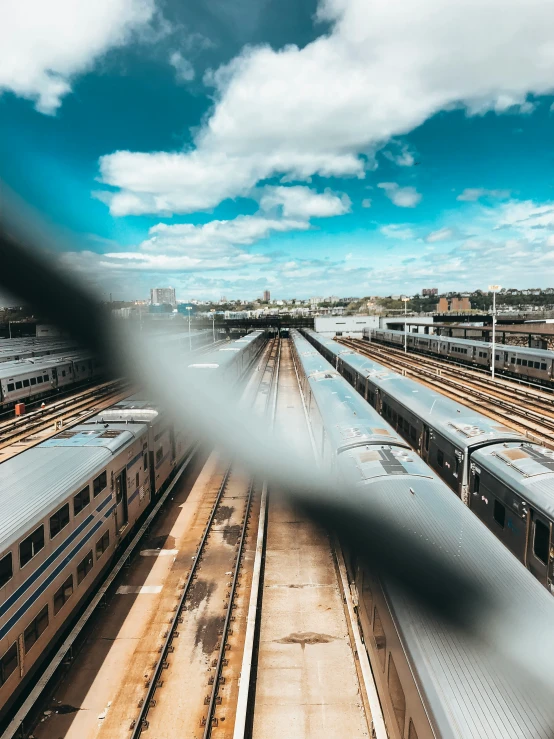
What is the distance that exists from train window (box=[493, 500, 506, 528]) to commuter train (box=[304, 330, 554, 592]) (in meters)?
0.02

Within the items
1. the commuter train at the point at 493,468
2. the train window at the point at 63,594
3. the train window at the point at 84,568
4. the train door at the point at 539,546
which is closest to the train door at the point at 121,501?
the train window at the point at 84,568

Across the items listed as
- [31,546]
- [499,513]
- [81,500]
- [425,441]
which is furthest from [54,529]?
[425,441]

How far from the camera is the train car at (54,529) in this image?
5.99 metres

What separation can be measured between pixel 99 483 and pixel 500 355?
34.3m

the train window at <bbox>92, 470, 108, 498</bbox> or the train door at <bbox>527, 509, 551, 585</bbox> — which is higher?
the train window at <bbox>92, 470, 108, 498</bbox>

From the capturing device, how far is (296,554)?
425 inches

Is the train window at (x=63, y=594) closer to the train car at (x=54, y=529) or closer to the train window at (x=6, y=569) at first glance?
the train car at (x=54, y=529)

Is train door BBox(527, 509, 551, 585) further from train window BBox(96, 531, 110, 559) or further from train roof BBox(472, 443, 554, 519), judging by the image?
train window BBox(96, 531, 110, 559)

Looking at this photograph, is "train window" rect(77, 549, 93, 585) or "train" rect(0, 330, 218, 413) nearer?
"train window" rect(77, 549, 93, 585)

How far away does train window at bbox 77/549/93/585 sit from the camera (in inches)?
314

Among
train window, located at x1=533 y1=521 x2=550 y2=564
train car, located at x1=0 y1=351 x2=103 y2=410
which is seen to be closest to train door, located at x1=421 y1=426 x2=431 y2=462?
train window, located at x1=533 y1=521 x2=550 y2=564

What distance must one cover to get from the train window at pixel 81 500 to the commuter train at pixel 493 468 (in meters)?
7.96

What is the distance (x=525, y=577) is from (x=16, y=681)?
22.4 ft

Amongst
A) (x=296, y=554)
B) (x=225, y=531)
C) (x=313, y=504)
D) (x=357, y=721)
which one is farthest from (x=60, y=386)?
(x=313, y=504)
